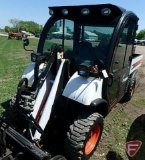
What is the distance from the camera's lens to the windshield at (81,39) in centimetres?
386

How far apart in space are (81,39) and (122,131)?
7.51 feet

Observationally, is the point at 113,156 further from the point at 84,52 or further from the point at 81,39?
the point at 81,39

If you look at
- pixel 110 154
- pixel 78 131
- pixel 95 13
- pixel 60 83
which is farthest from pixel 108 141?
pixel 95 13

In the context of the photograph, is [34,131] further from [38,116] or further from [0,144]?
[0,144]

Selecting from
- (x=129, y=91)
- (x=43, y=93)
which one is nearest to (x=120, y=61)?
(x=43, y=93)

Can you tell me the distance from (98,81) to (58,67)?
73 cm

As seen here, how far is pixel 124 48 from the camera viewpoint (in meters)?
4.54

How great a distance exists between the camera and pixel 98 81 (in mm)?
3695

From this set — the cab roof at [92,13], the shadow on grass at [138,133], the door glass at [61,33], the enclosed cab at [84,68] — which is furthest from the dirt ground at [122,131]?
the cab roof at [92,13]

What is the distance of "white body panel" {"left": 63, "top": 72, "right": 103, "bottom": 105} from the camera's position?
3.41 metres

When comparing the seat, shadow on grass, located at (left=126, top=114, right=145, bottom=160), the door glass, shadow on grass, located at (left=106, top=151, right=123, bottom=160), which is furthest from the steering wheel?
shadow on grass, located at (left=126, top=114, right=145, bottom=160)

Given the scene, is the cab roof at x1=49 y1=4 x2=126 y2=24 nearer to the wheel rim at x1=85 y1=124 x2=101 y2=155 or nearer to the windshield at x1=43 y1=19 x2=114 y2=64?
the windshield at x1=43 y1=19 x2=114 y2=64

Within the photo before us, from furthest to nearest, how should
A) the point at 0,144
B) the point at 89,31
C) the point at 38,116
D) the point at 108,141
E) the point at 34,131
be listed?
the point at 108,141, the point at 89,31, the point at 38,116, the point at 34,131, the point at 0,144

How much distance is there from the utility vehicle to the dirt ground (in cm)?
39
